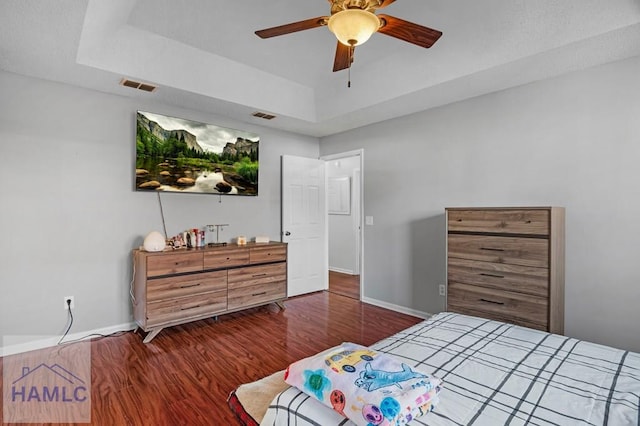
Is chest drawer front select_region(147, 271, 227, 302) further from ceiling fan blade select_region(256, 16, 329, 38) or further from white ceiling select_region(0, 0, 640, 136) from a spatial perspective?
ceiling fan blade select_region(256, 16, 329, 38)

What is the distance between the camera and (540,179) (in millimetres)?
2939

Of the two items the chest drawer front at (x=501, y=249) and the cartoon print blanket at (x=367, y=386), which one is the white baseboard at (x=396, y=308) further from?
the cartoon print blanket at (x=367, y=386)

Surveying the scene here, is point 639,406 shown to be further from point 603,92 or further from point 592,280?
point 603,92

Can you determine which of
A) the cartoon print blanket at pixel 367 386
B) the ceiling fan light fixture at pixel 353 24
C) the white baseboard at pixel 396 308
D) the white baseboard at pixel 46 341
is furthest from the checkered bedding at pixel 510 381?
the white baseboard at pixel 46 341

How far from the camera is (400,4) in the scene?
2.47m

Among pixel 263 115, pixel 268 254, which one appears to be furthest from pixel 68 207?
pixel 263 115

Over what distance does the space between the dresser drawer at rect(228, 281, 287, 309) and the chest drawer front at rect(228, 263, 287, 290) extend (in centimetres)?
5

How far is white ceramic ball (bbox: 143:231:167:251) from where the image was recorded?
3.17 metres

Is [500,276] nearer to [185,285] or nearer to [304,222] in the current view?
[304,222]

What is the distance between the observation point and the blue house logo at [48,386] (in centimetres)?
215

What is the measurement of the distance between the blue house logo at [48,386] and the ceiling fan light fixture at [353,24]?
2.82 m

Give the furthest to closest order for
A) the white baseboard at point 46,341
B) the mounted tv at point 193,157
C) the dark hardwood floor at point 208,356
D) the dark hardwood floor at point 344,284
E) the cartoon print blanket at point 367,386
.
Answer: the dark hardwood floor at point 344,284, the mounted tv at point 193,157, the white baseboard at point 46,341, the dark hardwood floor at point 208,356, the cartoon print blanket at point 367,386

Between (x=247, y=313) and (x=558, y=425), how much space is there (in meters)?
3.36

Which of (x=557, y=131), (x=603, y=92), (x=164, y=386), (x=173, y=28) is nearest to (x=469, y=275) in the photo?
(x=557, y=131)
